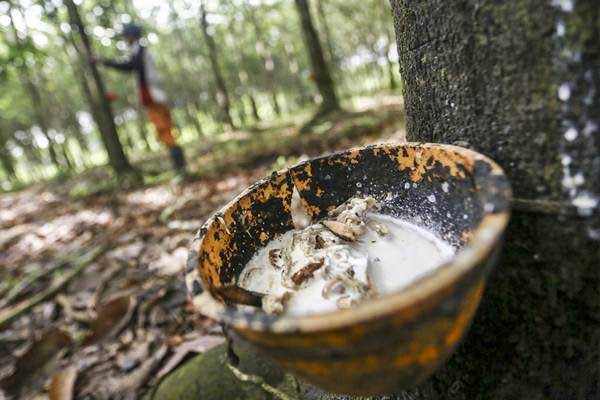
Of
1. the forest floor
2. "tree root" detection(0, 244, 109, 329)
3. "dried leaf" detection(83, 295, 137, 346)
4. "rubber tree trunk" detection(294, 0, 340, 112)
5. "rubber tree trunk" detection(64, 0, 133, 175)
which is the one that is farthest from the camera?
"rubber tree trunk" detection(294, 0, 340, 112)

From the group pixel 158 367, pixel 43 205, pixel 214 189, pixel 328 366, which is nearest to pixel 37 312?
pixel 158 367

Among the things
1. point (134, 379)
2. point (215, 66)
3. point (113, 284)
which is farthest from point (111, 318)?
point (215, 66)

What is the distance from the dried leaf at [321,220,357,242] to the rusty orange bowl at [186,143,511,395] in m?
0.22

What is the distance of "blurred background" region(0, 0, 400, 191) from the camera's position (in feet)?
33.1

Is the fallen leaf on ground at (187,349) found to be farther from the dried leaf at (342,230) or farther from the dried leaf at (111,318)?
the dried leaf at (342,230)

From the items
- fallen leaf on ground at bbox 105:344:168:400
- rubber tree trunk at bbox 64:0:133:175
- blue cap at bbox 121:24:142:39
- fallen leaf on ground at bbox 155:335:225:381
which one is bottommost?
fallen leaf on ground at bbox 105:344:168:400

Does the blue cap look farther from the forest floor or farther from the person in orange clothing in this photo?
the forest floor

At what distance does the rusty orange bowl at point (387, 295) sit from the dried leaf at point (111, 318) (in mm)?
2291

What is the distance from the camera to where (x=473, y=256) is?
64cm

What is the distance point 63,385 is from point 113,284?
1343 mm

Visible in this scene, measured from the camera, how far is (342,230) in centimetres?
123

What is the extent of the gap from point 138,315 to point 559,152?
315 centimetres

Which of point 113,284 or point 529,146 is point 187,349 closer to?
point 113,284

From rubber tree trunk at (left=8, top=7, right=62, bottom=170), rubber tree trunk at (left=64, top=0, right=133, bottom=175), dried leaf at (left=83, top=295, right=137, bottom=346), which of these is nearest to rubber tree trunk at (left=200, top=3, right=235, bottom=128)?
rubber tree trunk at (left=64, top=0, right=133, bottom=175)
